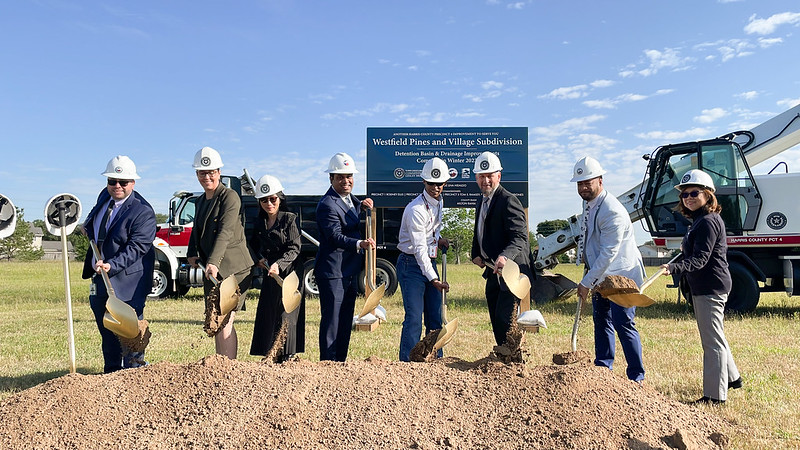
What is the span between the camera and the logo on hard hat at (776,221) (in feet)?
26.6

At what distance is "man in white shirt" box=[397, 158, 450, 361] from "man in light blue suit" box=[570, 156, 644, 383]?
1.07 metres

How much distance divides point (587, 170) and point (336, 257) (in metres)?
2.02

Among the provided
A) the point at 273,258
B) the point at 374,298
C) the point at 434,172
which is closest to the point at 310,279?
the point at 374,298

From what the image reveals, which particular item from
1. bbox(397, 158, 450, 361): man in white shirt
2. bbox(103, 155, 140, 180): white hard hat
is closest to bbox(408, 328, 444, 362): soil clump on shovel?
bbox(397, 158, 450, 361): man in white shirt

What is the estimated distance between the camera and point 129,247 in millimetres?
4055

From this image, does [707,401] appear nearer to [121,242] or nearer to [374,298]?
[374,298]

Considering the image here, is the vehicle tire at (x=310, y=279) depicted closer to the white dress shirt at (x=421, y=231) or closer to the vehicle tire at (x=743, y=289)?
the white dress shirt at (x=421, y=231)

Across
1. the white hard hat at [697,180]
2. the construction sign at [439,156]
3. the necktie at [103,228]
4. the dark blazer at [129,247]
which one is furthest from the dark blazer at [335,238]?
the construction sign at [439,156]

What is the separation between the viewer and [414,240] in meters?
4.27

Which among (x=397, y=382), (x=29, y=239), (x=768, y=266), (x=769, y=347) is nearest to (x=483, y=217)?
(x=397, y=382)

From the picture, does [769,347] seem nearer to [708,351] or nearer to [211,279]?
[708,351]

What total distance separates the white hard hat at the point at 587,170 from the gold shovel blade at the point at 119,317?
3343 mm

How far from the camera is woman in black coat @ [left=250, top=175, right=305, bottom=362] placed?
14.8 ft

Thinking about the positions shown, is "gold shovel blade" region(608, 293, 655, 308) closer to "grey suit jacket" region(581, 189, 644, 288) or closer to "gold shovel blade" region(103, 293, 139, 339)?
"grey suit jacket" region(581, 189, 644, 288)
